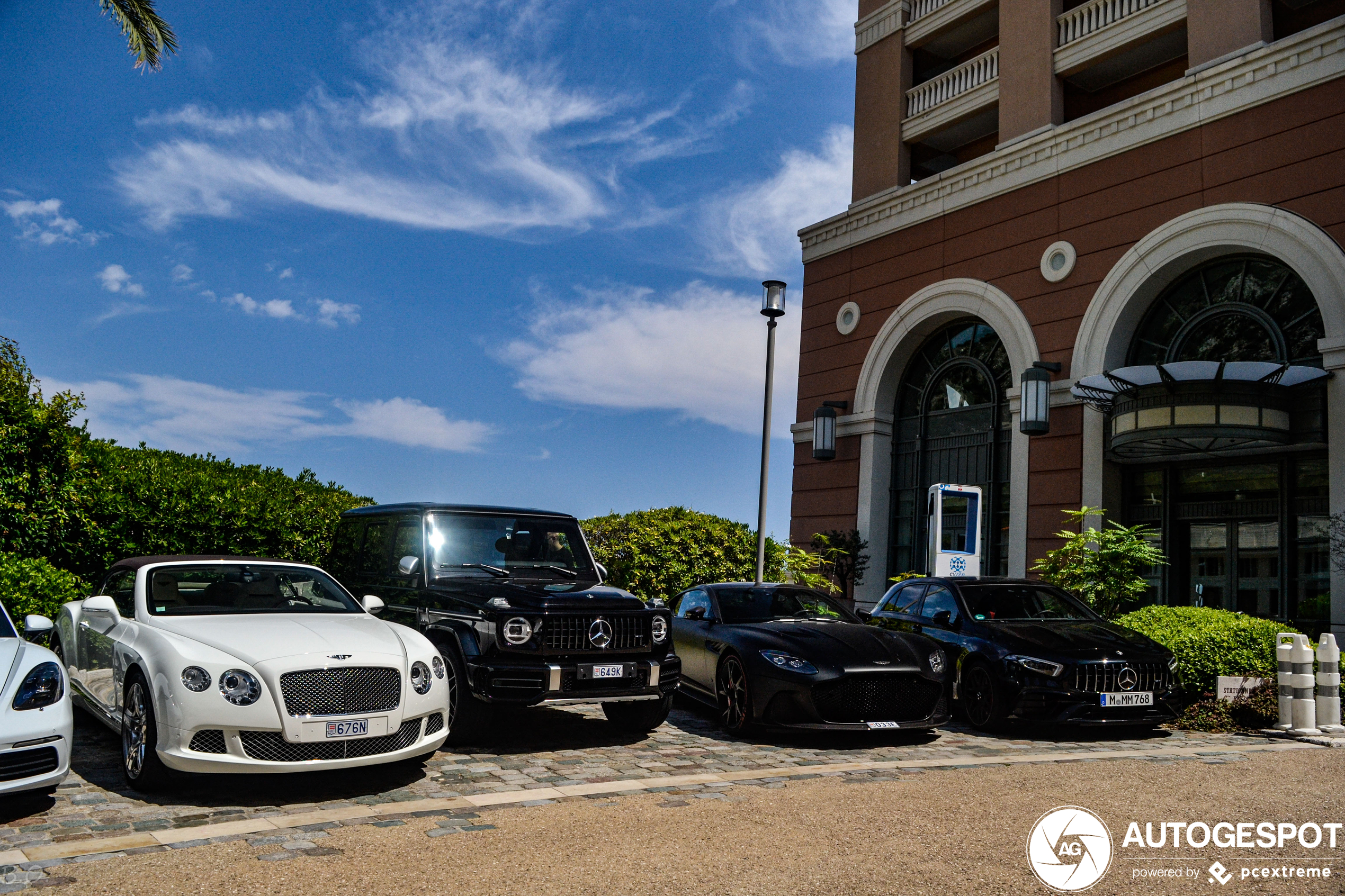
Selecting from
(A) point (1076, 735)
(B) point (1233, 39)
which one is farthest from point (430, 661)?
(B) point (1233, 39)

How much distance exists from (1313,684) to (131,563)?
406 inches

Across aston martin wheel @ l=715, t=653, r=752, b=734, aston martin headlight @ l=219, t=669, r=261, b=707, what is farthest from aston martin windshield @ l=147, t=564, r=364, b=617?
aston martin wheel @ l=715, t=653, r=752, b=734

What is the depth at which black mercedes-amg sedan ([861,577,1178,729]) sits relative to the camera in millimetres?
8867

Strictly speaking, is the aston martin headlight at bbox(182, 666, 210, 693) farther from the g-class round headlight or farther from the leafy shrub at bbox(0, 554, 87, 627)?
the leafy shrub at bbox(0, 554, 87, 627)

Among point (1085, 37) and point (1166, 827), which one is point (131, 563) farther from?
point (1085, 37)

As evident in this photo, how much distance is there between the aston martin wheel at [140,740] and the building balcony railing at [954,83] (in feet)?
64.3

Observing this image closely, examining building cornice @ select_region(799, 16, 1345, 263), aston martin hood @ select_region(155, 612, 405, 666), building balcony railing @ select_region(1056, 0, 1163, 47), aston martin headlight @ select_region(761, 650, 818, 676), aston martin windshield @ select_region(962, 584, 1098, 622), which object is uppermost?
building balcony railing @ select_region(1056, 0, 1163, 47)

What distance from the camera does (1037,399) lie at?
17344 mm

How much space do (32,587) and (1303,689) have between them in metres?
12.2

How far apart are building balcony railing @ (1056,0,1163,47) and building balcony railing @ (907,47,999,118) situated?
1456mm

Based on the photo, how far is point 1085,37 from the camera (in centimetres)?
1866

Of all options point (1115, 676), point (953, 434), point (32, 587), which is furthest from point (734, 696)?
point (953, 434)

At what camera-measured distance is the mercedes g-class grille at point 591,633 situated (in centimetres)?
730

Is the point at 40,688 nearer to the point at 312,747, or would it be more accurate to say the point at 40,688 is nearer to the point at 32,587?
A: the point at 312,747
